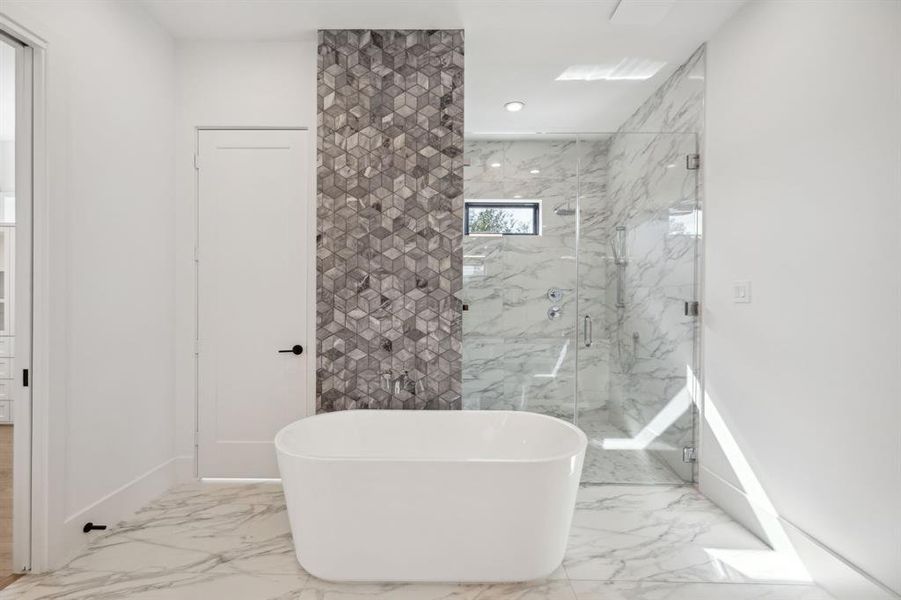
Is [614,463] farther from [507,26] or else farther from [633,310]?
[507,26]

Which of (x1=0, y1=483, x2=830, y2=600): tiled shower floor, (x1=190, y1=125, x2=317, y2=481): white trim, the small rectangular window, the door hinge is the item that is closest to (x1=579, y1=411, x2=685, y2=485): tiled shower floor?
(x1=0, y1=483, x2=830, y2=600): tiled shower floor

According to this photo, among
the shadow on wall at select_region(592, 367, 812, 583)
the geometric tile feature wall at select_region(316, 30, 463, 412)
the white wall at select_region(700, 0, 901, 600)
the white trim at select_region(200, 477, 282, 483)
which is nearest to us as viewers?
the white wall at select_region(700, 0, 901, 600)

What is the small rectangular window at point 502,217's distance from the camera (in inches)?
114

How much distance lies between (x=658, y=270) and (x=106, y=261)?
309cm

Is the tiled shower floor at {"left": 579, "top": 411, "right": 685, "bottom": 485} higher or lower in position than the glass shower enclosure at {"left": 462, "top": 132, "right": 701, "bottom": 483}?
A: lower

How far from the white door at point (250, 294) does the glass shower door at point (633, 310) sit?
1787 millimetres

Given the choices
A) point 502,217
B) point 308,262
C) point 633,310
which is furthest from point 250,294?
point 633,310

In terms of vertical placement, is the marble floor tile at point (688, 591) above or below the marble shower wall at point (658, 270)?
below

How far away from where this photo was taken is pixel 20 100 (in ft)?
6.25

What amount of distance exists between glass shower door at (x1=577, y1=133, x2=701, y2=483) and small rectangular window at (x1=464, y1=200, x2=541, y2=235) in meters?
0.32

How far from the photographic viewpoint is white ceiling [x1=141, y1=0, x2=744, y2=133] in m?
2.44

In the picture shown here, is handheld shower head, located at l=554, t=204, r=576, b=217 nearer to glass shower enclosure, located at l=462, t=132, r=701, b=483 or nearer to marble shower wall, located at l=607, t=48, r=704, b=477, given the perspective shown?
glass shower enclosure, located at l=462, t=132, r=701, b=483

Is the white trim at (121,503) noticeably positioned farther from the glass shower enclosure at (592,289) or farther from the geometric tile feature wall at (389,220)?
the glass shower enclosure at (592,289)

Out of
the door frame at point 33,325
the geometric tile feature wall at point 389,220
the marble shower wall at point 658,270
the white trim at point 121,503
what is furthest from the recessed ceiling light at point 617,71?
the white trim at point 121,503
